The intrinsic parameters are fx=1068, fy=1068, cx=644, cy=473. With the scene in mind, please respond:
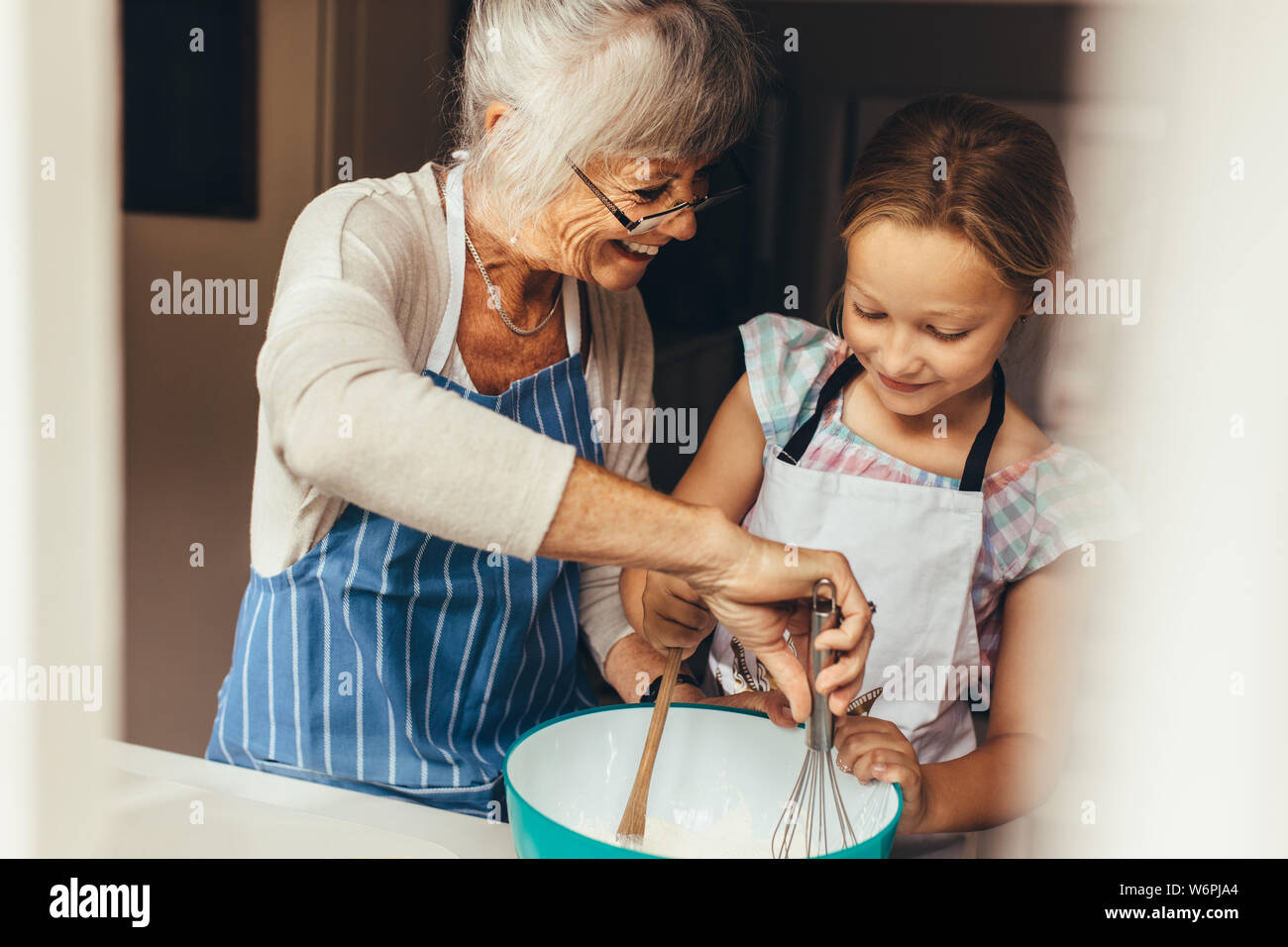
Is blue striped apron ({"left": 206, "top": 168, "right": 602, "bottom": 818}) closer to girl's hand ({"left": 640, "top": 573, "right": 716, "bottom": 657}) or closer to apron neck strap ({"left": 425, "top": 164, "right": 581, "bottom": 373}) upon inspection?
apron neck strap ({"left": 425, "top": 164, "right": 581, "bottom": 373})

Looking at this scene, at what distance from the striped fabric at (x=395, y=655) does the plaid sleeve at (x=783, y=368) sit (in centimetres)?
16

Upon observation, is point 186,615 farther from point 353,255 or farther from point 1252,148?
point 1252,148

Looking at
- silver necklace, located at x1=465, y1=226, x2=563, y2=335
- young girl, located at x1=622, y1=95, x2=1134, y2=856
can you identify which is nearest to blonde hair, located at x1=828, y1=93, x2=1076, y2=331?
young girl, located at x1=622, y1=95, x2=1134, y2=856

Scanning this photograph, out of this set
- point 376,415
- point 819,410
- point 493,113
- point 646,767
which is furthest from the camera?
point 819,410

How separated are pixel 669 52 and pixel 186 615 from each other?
705 mm

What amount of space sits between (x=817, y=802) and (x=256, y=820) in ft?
1.24

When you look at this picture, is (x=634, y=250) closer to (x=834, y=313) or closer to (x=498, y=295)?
(x=498, y=295)

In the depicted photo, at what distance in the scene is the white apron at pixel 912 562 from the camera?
86 centimetres

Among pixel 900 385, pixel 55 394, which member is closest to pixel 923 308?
pixel 900 385

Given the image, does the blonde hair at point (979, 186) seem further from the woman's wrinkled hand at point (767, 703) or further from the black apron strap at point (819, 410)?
the woman's wrinkled hand at point (767, 703)

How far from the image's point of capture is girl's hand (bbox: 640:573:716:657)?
0.71m

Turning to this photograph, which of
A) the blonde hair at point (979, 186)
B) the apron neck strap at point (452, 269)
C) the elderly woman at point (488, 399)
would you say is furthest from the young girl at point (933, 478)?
the apron neck strap at point (452, 269)

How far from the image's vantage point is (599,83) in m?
0.75
